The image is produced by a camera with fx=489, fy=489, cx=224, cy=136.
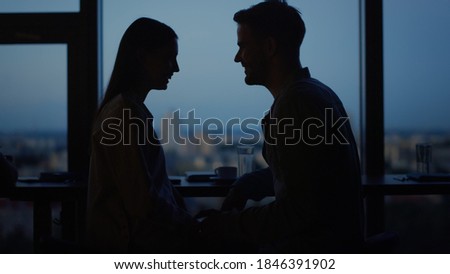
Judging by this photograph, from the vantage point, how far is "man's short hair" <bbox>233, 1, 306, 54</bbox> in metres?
1.29

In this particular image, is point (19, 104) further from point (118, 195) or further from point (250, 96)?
point (118, 195)

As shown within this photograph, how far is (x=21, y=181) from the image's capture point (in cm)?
247

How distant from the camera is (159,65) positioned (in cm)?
147

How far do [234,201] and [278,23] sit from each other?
1.71 ft

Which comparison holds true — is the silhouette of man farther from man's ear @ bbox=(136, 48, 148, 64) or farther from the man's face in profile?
man's ear @ bbox=(136, 48, 148, 64)

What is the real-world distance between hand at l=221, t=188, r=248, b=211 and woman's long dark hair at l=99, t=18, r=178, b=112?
0.44 metres

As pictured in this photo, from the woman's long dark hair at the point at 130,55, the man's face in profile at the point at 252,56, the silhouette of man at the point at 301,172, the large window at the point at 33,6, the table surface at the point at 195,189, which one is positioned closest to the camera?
the silhouette of man at the point at 301,172

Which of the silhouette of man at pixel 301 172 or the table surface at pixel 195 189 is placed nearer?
the silhouette of man at pixel 301 172

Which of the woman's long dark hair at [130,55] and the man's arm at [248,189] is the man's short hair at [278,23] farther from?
the man's arm at [248,189]

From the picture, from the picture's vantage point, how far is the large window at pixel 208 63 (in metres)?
2.94

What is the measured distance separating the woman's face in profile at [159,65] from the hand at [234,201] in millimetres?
401

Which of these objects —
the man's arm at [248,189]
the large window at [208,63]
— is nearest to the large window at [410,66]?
the large window at [208,63]

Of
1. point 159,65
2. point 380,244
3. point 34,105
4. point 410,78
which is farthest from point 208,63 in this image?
point 380,244

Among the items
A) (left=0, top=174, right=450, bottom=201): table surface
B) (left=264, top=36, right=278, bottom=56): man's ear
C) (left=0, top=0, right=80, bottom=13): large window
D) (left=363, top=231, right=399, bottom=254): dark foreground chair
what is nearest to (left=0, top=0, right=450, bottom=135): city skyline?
(left=0, top=0, right=80, bottom=13): large window
